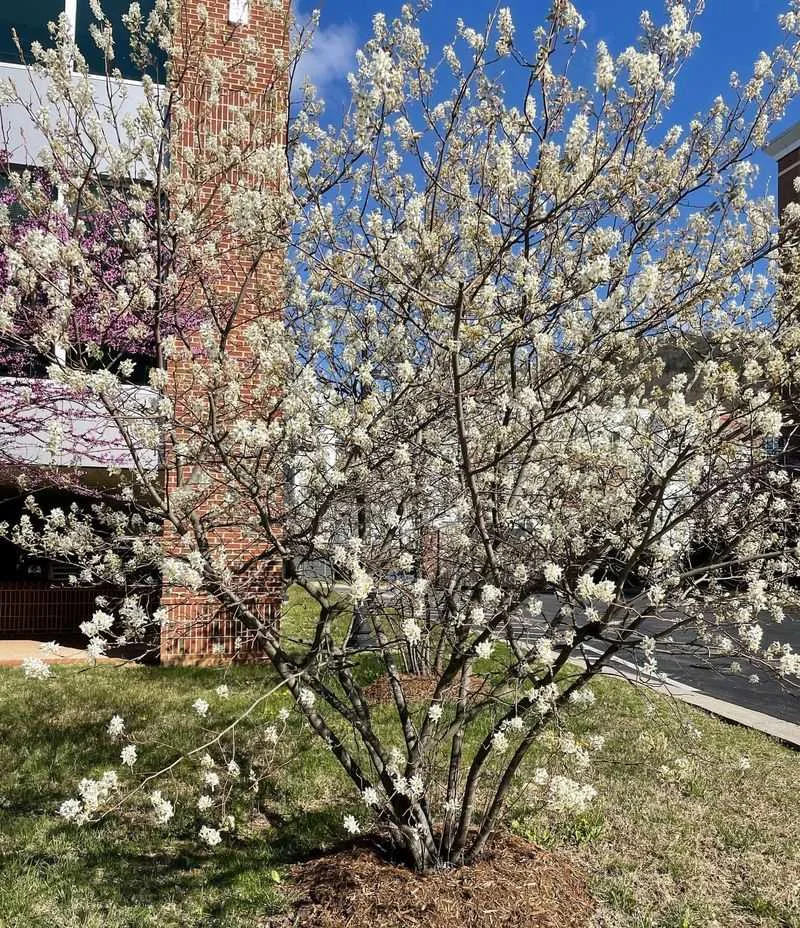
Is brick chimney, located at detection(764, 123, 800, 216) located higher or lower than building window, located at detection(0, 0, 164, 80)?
higher

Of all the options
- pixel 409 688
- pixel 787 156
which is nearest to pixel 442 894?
pixel 409 688

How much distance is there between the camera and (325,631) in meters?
3.83

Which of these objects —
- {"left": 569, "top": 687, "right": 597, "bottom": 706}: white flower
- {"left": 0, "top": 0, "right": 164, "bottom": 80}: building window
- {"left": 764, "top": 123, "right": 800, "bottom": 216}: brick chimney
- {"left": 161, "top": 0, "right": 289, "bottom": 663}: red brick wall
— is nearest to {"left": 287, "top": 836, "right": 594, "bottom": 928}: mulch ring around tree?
{"left": 569, "top": 687, "right": 597, "bottom": 706}: white flower

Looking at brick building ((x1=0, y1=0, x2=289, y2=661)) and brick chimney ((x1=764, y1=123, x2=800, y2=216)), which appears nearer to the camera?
brick building ((x1=0, y1=0, x2=289, y2=661))

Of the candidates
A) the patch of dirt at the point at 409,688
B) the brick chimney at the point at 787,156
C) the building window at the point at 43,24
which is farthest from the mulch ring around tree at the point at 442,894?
the brick chimney at the point at 787,156

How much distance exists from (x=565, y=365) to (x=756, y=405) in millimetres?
846

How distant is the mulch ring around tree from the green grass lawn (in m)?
0.16

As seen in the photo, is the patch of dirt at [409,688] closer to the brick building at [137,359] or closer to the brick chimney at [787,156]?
the brick building at [137,359]

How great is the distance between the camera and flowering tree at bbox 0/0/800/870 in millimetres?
3482

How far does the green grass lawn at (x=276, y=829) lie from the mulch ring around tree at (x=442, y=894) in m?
0.16

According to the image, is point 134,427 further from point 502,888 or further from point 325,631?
point 502,888

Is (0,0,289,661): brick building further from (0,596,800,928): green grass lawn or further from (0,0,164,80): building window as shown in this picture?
(0,596,800,928): green grass lawn

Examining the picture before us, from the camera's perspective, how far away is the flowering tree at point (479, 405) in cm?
348

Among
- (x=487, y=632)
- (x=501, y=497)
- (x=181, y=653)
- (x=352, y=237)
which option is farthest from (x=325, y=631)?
(x=181, y=653)
